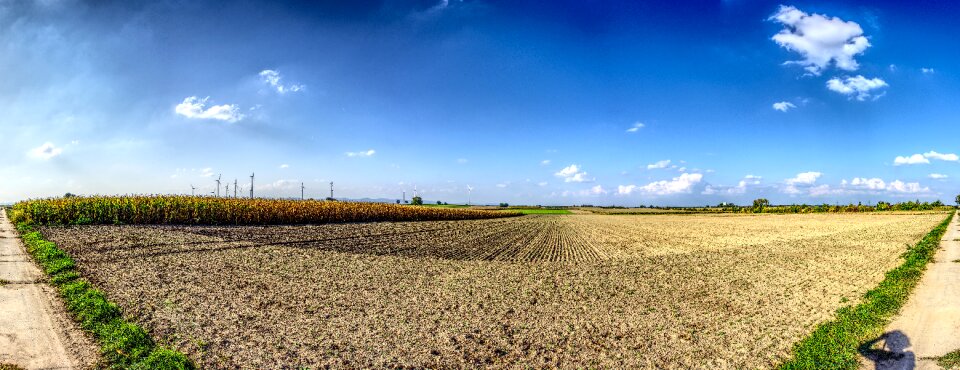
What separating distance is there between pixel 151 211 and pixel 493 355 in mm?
25398

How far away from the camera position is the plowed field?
313 inches

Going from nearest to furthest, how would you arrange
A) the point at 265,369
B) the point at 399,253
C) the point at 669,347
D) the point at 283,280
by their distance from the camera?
the point at 265,369 < the point at 669,347 < the point at 283,280 < the point at 399,253

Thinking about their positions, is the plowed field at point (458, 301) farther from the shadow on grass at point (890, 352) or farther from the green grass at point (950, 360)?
the green grass at point (950, 360)

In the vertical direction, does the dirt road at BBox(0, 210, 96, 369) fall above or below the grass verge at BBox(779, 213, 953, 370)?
above

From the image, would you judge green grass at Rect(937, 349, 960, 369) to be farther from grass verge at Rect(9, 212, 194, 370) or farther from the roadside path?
grass verge at Rect(9, 212, 194, 370)

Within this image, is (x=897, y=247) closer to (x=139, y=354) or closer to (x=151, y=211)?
(x=139, y=354)

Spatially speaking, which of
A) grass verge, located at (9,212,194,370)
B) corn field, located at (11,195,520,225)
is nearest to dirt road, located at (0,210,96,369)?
grass verge, located at (9,212,194,370)

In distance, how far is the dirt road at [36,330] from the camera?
6910mm

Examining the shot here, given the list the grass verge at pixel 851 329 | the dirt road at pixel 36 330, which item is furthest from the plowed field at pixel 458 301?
the dirt road at pixel 36 330

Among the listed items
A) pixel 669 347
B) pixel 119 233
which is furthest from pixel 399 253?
pixel 669 347

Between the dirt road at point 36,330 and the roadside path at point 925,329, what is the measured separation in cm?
1162

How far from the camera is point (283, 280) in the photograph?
42.1 feet

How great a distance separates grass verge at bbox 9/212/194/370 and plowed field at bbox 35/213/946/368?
0.34 m

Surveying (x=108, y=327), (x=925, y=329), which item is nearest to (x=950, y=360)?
(x=925, y=329)
